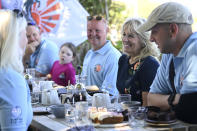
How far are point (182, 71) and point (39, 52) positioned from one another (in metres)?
3.38

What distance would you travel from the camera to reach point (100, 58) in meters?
4.30

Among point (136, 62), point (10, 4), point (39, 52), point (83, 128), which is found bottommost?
point (83, 128)

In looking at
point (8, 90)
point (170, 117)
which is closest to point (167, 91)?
point (170, 117)

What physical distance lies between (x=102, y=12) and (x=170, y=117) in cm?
910

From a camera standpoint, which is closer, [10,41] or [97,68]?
[10,41]

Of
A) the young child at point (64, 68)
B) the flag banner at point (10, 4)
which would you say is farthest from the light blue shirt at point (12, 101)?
the flag banner at point (10, 4)

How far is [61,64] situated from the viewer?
5172 millimetres

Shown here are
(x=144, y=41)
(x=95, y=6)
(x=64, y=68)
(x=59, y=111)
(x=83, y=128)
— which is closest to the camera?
(x=83, y=128)

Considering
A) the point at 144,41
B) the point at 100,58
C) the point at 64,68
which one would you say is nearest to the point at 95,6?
the point at 64,68

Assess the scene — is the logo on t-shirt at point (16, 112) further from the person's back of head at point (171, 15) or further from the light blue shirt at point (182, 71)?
the person's back of head at point (171, 15)

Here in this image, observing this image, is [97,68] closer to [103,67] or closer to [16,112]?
[103,67]

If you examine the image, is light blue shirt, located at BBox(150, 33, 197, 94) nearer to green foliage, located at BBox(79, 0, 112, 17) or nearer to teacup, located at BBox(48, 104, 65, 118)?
teacup, located at BBox(48, 104, 65, 118)

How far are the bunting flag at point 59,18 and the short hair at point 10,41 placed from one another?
4.87m

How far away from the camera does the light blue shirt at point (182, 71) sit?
91.0 inches
